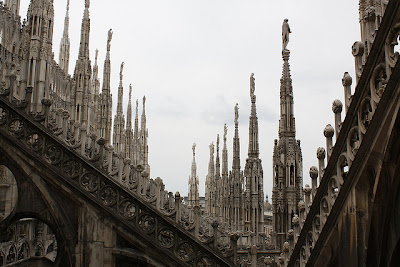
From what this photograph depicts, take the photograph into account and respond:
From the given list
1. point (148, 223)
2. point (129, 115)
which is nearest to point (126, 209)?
point (148, 223)

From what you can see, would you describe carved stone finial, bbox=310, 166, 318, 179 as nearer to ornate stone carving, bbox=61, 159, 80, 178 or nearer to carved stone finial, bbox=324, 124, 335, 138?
carved stone finial, bbox=324, 124, 335, 138

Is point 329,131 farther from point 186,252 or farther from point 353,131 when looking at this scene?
point 186,252

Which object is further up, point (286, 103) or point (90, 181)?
point (286, 103)

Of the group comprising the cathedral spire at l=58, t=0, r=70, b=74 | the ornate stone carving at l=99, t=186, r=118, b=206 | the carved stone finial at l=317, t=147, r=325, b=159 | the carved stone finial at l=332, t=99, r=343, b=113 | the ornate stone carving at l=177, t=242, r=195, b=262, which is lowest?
the ornate stone carving at l=177, t=242, r=195, b=262

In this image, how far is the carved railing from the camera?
448cm

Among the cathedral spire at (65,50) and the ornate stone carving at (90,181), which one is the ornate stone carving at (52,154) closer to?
the ornate stone carving at (90,181)

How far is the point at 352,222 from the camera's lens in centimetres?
514

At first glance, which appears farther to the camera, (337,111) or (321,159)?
(321,159)

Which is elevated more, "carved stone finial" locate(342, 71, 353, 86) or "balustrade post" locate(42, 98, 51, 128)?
"balustrade post" locate(42, 98, 51, 128)

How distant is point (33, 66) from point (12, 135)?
654 centimetres

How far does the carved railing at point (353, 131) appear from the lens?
14.7 feet

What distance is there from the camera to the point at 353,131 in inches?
203

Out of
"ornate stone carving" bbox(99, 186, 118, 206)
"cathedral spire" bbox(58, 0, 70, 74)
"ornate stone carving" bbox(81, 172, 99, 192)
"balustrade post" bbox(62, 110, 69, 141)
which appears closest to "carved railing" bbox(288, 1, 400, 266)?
"ornate stone carving" bbox(99, 186, 118, 206)

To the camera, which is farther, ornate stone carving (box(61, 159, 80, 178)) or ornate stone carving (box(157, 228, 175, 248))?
ornate stone carving (box(61, 159, 80, 178))
